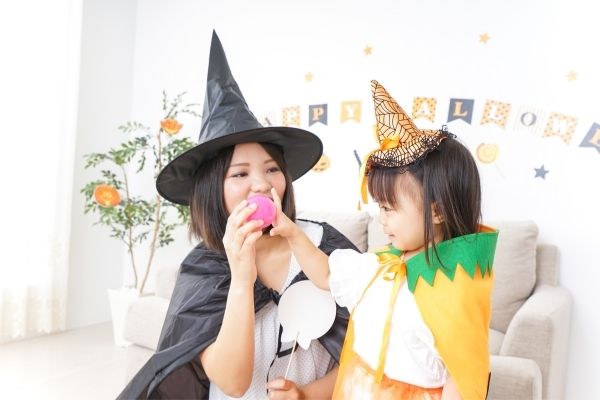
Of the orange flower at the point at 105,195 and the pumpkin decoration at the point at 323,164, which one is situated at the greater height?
the pumpkin decoration at the point at 323,164

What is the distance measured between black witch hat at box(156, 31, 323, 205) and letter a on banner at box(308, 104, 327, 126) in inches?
72.9

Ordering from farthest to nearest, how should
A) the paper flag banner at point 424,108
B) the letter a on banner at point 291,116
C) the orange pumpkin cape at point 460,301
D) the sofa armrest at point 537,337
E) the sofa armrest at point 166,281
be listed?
1. the letter a on banner at point 291,116
2. the paper flag banner at point 424,108
3. the sofa armrest at point 166,281
4. the sofa armrest at point 537,337
5. the orange pumpkin cape at point 460,301

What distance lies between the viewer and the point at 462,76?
2.60 meters

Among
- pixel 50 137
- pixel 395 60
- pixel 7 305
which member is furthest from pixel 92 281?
pixel 395 60

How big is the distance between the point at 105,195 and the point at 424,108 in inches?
75.4

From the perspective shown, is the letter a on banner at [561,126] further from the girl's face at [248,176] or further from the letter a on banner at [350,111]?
the girl's face at [248,176]

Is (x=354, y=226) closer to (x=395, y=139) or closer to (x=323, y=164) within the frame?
(x=323, y=164)

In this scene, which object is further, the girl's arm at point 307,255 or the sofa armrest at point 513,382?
the sofa armrest at point 513,382

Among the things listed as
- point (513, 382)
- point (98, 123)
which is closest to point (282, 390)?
point (513, 382)

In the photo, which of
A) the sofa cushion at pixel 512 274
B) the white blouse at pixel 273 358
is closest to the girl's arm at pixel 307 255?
the white blouse at pixel 273 358

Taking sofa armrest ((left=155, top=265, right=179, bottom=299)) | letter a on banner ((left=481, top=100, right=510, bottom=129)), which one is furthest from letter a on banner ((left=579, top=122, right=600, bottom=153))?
sofa armrest ((left=155, top=265, right=179, bottom=299))

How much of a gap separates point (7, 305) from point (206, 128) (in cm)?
255

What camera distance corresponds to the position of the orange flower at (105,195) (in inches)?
116

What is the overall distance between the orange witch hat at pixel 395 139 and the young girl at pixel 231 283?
0.21 metres
